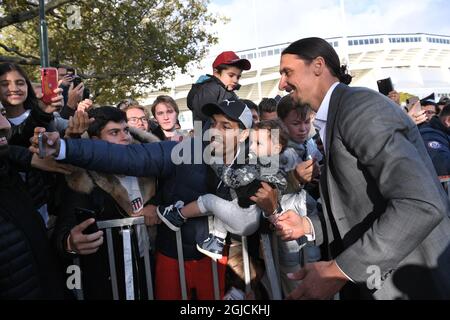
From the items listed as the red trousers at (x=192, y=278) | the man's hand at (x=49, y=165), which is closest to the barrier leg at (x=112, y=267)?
the red trousers at (x=192, y=278)

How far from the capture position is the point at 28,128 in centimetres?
272

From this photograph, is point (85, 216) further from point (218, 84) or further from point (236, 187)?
point (218, 84)

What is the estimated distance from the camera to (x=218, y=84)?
166 inches

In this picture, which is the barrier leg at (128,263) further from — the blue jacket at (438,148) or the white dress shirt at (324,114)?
the blue jacket at (438,148)

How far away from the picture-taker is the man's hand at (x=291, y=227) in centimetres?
221

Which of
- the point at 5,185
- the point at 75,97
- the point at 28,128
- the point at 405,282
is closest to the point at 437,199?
the point at 405,282

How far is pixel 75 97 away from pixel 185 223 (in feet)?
6.73

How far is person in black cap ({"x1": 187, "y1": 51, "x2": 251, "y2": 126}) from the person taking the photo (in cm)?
405

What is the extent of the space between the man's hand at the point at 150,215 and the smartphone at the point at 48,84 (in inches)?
54.6

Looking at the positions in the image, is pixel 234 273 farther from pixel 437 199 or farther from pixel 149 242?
pixel 437 199

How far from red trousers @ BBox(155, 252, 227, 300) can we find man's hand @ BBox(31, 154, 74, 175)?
94 centimetres

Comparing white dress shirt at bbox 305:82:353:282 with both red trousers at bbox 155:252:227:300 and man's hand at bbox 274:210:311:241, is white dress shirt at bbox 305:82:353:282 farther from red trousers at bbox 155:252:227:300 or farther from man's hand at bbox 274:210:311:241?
red trousers at bbox 155:252:227:300

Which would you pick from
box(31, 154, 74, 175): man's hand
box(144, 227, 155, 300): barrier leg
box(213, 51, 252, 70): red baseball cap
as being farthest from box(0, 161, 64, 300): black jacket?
→ box(213, 51, 252, 70): red baseball cap

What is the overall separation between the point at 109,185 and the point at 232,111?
Answer: 96 cm
